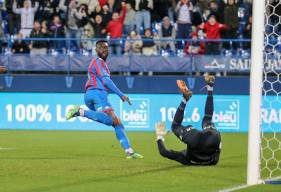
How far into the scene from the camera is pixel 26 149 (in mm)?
16422

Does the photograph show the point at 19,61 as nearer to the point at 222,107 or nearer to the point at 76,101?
the point at 76,101

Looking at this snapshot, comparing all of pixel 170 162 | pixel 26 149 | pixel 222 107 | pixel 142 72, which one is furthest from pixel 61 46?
pixel 170 162

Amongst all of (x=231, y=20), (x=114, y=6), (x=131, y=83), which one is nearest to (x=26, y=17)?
(x=114, y=6)

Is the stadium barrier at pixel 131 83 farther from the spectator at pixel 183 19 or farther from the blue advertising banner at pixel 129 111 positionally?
the spectator at pixel 183 19

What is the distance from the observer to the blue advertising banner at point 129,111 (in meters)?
22.8

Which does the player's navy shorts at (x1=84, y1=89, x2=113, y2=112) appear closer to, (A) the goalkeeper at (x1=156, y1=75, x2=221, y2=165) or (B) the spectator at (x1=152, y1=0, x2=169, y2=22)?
(A) the goalkeeper at (x1=156, y1=75, x2=221, y2=165)

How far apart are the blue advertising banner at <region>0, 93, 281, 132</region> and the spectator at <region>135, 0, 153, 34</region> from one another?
116 inches

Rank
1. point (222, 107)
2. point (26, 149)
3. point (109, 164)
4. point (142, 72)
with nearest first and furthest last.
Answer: point (109, 164)
point (26, 149)
point (222, 107)
point (142, 72)

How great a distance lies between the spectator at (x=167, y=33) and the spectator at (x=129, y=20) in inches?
36.9

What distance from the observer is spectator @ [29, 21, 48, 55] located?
24.9 meters

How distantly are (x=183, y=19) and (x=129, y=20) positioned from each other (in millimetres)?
1771

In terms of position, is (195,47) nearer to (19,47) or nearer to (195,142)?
(19,47)

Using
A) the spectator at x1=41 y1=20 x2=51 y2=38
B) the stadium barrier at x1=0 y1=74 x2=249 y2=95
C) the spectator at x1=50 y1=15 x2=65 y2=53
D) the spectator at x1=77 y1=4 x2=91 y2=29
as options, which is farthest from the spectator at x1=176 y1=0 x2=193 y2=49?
the spectator at x1=41 y1=20 x2=51 y2=38

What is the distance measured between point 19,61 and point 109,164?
11.4 metres
